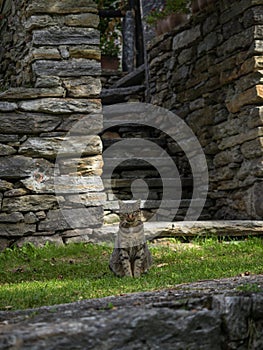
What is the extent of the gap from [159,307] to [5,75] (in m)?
5.69

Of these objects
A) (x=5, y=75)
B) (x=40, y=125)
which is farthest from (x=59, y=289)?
(x=5, y=75)

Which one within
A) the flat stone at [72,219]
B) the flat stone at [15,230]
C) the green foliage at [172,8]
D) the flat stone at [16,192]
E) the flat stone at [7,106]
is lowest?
the flat stone at [15,230]

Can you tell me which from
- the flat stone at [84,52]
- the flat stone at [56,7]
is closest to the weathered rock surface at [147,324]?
the flat stone at [84,52]

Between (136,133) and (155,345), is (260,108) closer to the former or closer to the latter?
(136,133)

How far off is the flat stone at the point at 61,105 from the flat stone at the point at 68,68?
0.29 metres

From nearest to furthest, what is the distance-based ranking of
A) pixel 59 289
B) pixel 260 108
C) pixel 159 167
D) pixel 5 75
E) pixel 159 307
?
pixel 159 307 → pixel 59 289 → pixel 260 108 → pixel 5 75 → pixel 159 167

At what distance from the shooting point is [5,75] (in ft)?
25.0

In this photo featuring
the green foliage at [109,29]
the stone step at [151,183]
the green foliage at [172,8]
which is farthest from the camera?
the green foliage at [109,29]

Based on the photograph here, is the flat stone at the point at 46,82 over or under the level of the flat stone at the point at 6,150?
over

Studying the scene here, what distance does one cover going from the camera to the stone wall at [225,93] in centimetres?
685

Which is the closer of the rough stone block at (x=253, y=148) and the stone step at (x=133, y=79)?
the rough stone block at (x=253, y=148)

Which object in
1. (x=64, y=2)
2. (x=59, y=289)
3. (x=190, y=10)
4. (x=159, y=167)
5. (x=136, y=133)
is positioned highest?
(x=190, y=10)

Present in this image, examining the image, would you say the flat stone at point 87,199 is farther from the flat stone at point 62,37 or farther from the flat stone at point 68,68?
the flat stone at point 62,37

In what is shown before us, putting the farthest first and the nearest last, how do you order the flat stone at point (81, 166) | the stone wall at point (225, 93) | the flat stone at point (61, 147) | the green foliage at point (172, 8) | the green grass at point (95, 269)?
the green foliage at point (172, 8) < the stone wall at point (225, 93) < the flat stone at point (81, 166) < the flat stone at point (61, 147) < the green grass at point (95, 269)
